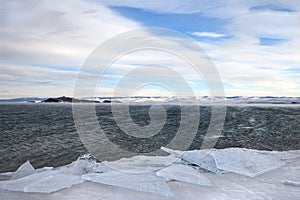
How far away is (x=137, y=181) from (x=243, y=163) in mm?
2321

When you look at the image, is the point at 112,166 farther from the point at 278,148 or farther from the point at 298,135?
the point at 298,135

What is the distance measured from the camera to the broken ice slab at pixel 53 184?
12.1 feet

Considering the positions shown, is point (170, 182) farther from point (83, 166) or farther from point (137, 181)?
point (83, 166)

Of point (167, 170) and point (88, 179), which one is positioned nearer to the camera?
point (88, 179)

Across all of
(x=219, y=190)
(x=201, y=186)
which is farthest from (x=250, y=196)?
(x=201, y=186)

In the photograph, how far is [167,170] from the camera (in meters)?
4.54

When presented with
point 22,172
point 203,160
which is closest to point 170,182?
point 203,160

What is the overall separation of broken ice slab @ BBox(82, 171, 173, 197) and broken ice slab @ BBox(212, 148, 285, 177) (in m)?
1.53

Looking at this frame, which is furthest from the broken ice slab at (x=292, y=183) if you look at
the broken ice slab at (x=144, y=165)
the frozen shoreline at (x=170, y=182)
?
the broken ice slab at (x=144, y=165)

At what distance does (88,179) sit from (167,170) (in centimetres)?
139

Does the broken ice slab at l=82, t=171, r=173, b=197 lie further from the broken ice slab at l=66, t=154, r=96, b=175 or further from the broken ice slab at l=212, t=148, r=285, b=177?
the broken ice slab at l=212, t=148, r=285, b=177

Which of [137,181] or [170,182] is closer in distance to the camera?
[137,181]

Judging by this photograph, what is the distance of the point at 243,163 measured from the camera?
507cm

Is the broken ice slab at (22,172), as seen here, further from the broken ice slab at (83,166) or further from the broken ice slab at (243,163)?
the broken ice slab at (243,163)
